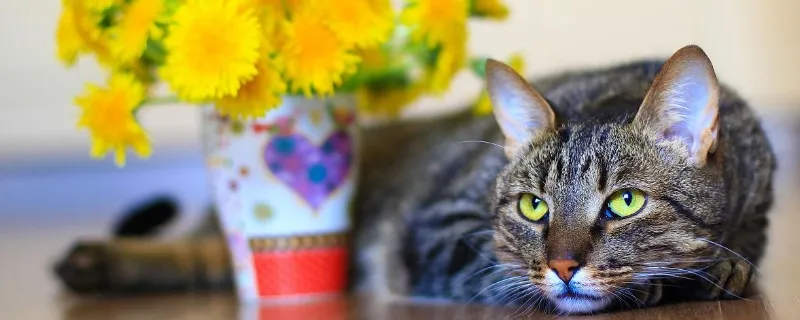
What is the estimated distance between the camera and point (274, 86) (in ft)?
3.92

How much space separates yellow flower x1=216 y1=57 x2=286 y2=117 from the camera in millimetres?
1185

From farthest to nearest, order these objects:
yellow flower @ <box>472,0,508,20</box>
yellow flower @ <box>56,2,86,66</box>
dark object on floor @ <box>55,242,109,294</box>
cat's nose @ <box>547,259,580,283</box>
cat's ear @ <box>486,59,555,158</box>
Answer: dark object on floor @ <box>55,242,109,294</box> → yellow flower @ <box>472,0,508,20</box> → yellow flower @ <box>56,2,86,66</box> → cat's ear @ <box>486,59,555,158</box> → cat's nose @ <box>547,259,580,283</box>

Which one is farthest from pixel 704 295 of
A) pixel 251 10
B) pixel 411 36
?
pixel 251 10

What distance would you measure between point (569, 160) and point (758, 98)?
2.04 meters

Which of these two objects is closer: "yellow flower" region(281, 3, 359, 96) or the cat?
the cat

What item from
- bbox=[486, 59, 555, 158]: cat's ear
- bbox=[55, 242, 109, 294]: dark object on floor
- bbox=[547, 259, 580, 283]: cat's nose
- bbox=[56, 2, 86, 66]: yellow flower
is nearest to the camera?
bbox=[547, 259, 580, 283]: cat's nose

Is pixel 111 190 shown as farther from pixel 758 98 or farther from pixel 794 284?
pixel 794 284

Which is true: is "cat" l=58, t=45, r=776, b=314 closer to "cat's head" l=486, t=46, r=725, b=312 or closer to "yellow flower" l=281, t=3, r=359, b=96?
"cat's head" l=486, t=46, r=725, b=312

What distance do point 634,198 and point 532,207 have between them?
0.45 feet

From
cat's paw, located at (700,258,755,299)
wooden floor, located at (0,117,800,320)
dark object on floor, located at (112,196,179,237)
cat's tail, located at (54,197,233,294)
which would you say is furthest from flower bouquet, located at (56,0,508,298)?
dark object on floor, located at (112,196,179,237)

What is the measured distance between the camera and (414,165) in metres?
1.80

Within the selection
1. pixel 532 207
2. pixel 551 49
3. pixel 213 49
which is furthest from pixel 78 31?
pixel 551 49

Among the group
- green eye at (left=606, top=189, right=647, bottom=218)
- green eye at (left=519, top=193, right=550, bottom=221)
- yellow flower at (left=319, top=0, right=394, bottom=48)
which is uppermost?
yellow flower at (left=319, top=0, right=394, bottom=48)

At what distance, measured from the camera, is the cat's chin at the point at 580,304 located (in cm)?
101
